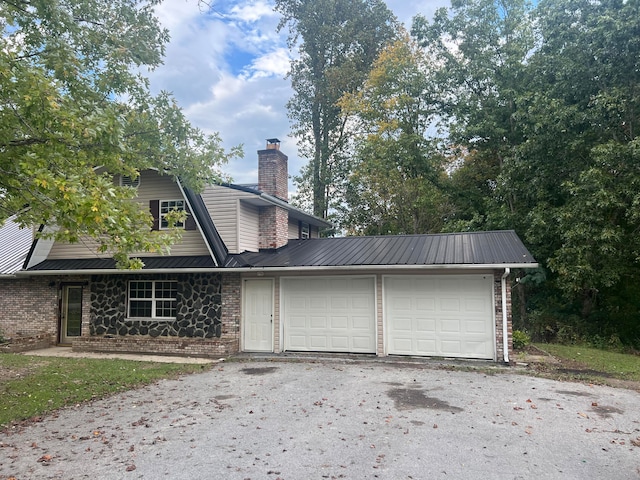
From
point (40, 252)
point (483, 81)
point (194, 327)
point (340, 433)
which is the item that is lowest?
point (340, 433)

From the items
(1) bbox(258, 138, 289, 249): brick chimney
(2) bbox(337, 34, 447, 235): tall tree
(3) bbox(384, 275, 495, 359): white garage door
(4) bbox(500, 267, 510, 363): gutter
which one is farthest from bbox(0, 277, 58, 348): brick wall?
(2) bbox(337, 34, 447, 235): tall tree

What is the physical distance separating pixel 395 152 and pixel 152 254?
1297cm

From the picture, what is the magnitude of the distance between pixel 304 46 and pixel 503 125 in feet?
47.8

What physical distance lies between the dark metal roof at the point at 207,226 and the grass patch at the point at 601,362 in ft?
29.8

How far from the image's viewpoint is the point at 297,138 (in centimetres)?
2831

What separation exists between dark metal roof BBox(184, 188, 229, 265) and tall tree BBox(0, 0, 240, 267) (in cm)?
207

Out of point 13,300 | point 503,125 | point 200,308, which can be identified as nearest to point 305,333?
point 200,308

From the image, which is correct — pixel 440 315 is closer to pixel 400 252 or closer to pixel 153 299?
pixel 400 252

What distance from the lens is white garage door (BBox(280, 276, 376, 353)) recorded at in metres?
11.6

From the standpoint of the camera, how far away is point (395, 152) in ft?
70.1

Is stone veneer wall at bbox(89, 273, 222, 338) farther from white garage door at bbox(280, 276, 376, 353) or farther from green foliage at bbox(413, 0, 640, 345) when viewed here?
green foliage at bbox(413, 0, 640, 345)

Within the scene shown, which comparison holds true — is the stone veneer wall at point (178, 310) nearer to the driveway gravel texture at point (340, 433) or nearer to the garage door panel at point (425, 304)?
the driveway gravel texture at point (340, 433)

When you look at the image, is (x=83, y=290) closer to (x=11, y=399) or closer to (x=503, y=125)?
(x=11, y=399)

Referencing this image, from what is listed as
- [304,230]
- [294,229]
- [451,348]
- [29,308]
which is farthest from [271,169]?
[29,308]
